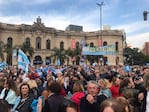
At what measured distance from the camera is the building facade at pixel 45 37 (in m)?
52.2

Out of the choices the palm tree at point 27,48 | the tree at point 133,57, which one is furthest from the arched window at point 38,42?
the tree at point 133,57

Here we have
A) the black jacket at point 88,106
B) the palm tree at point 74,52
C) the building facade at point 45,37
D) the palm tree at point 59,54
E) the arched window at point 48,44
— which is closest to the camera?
the black jacket at point 88,106

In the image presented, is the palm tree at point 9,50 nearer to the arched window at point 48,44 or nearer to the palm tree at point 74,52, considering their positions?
the arched window at point 48,44

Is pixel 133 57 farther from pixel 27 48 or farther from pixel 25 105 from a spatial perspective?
pixel 25 105

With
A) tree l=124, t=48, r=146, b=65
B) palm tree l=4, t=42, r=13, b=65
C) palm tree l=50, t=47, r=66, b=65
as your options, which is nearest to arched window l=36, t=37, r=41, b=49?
palm tree l=50, t=47, r=66, b=65

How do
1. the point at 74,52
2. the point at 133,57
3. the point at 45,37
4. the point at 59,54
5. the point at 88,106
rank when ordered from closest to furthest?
the point at 88,106
the point at 59,54
the point at 45,37
the point at 74,52
the point at 133,57

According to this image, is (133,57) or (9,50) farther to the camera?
(133,57)

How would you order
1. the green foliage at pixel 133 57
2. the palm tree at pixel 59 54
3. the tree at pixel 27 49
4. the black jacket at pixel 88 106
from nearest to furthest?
1. the black jacket at pixel 88 106
2. the tree at pixel 27 49
3. the palm tree at pixel 59 54
4. the green foliage at pixel 133 57

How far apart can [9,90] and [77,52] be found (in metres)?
49.4

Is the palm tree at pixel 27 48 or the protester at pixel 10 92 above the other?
the palm tree at pixel 27 48

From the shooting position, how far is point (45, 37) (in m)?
54.4

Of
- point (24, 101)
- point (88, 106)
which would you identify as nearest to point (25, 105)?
point (24, 101)

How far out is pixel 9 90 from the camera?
5.76 meters

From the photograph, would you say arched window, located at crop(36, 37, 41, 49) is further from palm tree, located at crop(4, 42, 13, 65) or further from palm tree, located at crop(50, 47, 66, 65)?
palm tree, located at crop(4, 42, 13, 65)
